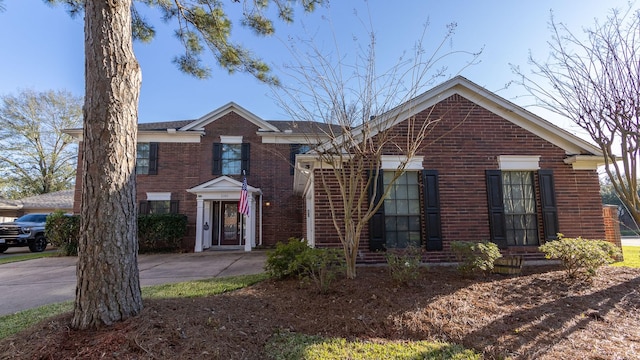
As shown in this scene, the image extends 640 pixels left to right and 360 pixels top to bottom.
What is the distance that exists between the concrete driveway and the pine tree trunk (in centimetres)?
327

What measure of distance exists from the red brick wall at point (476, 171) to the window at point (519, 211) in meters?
0.28

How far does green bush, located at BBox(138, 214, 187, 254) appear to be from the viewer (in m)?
12.0

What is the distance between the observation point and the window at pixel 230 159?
13.8 metres

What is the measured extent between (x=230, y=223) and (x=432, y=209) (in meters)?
9.87

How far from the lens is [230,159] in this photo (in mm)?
13938

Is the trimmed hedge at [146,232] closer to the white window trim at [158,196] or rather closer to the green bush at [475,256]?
the white window trim at [158,196]

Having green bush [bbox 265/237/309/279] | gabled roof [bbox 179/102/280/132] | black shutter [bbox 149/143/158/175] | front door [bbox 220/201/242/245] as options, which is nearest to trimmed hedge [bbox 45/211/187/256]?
front door [bbox 220/201/242/245]

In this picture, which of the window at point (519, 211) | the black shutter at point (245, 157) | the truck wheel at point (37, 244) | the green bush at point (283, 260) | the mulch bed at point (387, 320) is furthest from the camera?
the truck wheel at point (37, 244)

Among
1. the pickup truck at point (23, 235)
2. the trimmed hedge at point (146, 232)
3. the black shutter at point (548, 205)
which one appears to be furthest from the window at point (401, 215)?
the pickup truck at point (23, 235)

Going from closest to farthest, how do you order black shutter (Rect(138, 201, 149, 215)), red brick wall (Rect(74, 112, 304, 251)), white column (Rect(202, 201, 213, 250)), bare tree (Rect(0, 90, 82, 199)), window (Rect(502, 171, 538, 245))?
window (Rect(502, 171, 538, 245)) < white column (Rect(202, 201, 213, 250)) < black shutter (Rect(138, 201, 149, 215)) < red brick wall (Rect(74, 112, 304, 251)) < bare tree (Rect(0, 90, 82, 199))

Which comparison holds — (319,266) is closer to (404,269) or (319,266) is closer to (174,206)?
(404,269)

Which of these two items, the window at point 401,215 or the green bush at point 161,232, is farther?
the green bush at point 161,232

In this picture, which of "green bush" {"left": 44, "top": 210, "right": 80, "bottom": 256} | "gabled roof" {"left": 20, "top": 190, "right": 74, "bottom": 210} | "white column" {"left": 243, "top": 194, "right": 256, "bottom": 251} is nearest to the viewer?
"green bush" {"left": 44, "top": 210, "right": 80, "bottom": 256}

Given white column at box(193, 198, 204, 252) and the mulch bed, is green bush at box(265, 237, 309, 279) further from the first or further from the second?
white column at box(193, 198, 204, 252)
